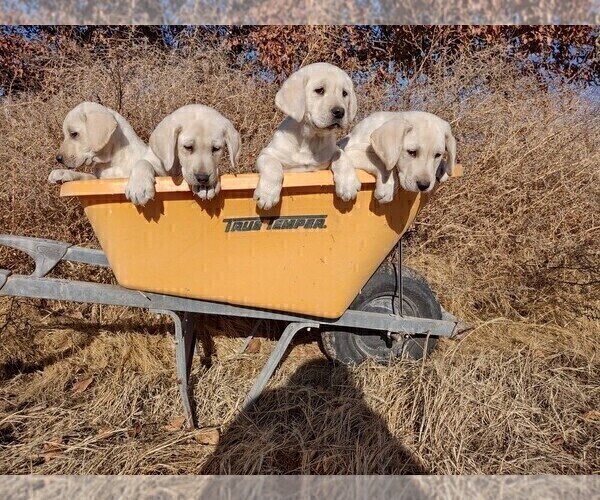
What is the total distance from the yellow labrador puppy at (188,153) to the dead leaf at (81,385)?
1.42 meters

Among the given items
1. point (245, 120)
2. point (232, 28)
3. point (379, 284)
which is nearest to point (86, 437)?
point (379, 284)

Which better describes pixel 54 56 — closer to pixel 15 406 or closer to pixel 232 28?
pixel 232 28

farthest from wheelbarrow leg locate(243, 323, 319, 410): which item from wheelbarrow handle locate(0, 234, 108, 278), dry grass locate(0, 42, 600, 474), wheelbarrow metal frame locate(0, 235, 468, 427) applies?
wheelbarrow handle locate(0, 234, 108, 278)

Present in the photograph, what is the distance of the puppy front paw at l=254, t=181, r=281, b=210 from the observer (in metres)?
1.91

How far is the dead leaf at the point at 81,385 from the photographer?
9.26 ft

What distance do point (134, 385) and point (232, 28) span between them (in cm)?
370

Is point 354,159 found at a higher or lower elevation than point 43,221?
higher

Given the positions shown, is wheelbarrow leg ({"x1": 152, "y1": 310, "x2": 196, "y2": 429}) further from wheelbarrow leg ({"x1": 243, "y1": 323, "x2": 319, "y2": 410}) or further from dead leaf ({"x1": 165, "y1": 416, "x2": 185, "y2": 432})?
wheelbarrow leg ({"x1": 243, "y1": 323, "x2": 319, "y2": 410})

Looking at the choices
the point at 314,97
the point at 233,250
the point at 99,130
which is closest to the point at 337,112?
the point at 314,97

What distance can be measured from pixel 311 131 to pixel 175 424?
1602 millimetres

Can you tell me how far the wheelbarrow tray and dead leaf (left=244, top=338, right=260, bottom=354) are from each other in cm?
106

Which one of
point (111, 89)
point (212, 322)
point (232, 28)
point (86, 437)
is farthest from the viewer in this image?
point (232, 28)

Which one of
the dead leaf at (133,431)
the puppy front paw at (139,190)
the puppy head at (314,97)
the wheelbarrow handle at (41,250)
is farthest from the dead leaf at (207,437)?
the puppy head at (314,97)

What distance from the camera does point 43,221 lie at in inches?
139
